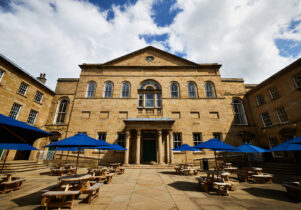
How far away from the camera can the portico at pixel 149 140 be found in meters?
13.5

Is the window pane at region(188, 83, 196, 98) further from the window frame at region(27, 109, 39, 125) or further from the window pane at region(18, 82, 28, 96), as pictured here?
the window pane at region(18, 82, 28, 96)

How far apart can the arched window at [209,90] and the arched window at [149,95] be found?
689 cm

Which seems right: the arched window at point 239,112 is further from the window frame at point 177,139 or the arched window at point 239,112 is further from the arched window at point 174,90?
the arched window at point 174,90

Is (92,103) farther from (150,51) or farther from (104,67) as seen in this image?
(150,51)

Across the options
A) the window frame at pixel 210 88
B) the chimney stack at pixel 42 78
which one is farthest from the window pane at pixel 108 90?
the window frame at pixel 210 88

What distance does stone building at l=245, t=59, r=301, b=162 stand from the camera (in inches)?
481

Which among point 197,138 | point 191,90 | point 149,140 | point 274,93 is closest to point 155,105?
point 149,140

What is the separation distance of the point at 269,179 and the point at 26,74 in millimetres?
23482

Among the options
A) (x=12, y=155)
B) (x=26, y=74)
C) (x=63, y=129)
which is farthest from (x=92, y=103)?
(x=12, y=155)

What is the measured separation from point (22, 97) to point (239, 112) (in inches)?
1051

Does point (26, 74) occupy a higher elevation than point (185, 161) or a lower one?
higher

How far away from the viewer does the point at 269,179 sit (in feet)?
25.9

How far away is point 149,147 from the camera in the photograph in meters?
15.3

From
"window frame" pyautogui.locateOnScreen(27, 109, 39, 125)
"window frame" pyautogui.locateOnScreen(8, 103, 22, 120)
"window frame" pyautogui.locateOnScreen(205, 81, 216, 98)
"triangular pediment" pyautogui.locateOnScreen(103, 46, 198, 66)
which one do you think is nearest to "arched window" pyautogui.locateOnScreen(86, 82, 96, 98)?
"triangular pediment" pyautogui.locateOnScreen(103, 46, 198, 66)
